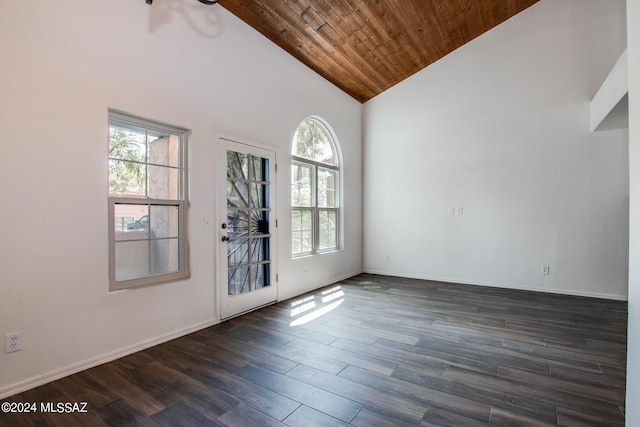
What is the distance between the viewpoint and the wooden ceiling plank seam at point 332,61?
352cm

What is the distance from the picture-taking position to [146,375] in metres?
2.23

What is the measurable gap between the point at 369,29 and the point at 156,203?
3.43 m

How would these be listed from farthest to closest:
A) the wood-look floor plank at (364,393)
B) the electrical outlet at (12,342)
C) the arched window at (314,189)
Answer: the arched window at (314,189)
the electrical outlet at (12,342)
the wood-look floor plank at (364,393)

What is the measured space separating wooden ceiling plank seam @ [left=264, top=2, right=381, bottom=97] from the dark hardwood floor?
345 cm

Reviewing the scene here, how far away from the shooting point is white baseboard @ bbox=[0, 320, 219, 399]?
2004 millimetres

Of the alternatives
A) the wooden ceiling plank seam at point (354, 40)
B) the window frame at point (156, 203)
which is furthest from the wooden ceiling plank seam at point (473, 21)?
the window frame at point (156, 203)

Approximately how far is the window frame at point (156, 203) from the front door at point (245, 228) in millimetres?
375

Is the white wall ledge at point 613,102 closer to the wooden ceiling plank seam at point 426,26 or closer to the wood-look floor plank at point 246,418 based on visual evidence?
the wooden ceiling plank seam at point 426,26

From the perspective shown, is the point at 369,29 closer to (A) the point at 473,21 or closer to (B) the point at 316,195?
(A) the point at 473,21

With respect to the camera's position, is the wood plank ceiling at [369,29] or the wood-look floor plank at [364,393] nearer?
the wood-look floor plank at [364,393]

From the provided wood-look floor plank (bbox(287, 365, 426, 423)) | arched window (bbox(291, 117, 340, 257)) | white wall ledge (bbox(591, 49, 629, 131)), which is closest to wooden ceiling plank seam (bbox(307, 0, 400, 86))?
arched window (bbox(291, 117, 340, 257))

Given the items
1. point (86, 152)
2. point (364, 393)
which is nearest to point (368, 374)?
point (364, 393)

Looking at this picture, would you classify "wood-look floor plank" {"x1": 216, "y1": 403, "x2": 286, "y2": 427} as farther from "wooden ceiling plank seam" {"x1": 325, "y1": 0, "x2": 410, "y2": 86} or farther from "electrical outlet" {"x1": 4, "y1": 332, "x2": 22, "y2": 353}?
"wooden ceiling plank seam" {"x1": 325, "y1": 0, "x2": 410, "y2": 86}

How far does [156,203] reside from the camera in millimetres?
2793
